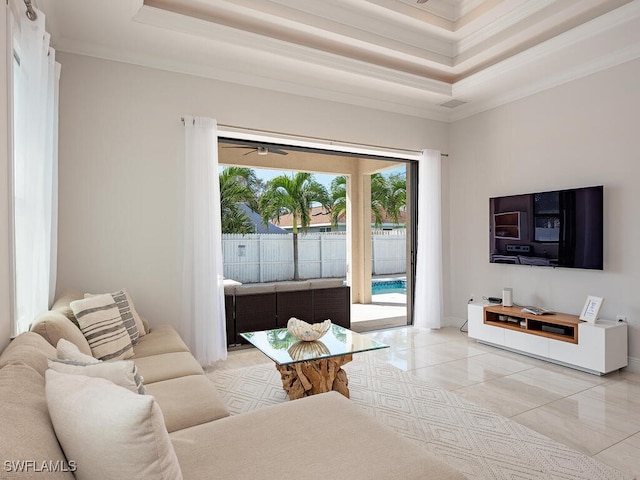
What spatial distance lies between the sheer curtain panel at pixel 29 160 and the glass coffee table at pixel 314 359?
1478 mm

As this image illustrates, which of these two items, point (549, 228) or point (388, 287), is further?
point (388, 287)

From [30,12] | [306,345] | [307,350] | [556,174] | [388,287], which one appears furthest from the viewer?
[388,287]

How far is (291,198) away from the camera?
773cm

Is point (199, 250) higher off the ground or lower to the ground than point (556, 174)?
lower

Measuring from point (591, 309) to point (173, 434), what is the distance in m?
3.77

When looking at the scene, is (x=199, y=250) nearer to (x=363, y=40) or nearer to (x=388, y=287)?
(x=363, y=40)

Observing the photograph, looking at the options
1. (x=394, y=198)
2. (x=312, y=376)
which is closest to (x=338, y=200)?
(x=394, y=198)

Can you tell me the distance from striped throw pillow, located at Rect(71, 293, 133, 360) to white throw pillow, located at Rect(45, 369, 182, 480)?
1624 mm

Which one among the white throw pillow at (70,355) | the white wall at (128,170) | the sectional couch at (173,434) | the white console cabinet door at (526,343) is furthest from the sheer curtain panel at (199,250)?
the white console cabinet door at (526,343)

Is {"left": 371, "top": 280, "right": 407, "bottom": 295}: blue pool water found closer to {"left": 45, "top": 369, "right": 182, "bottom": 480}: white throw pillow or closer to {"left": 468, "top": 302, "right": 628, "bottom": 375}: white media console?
{"left": 468, "top": 302, "right": 628, "bottom": 375}: white media console

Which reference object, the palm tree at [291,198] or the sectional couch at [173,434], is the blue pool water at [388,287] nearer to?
the palm tree at [291,198]

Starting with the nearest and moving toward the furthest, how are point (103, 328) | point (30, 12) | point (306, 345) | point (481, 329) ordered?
1. point (30, 12)
2. point (103, 328)
3. point (306, 345)
4. point (481, 329)

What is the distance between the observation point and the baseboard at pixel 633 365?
144 inches

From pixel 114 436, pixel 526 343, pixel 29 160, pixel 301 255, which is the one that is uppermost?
pixel 29 160
